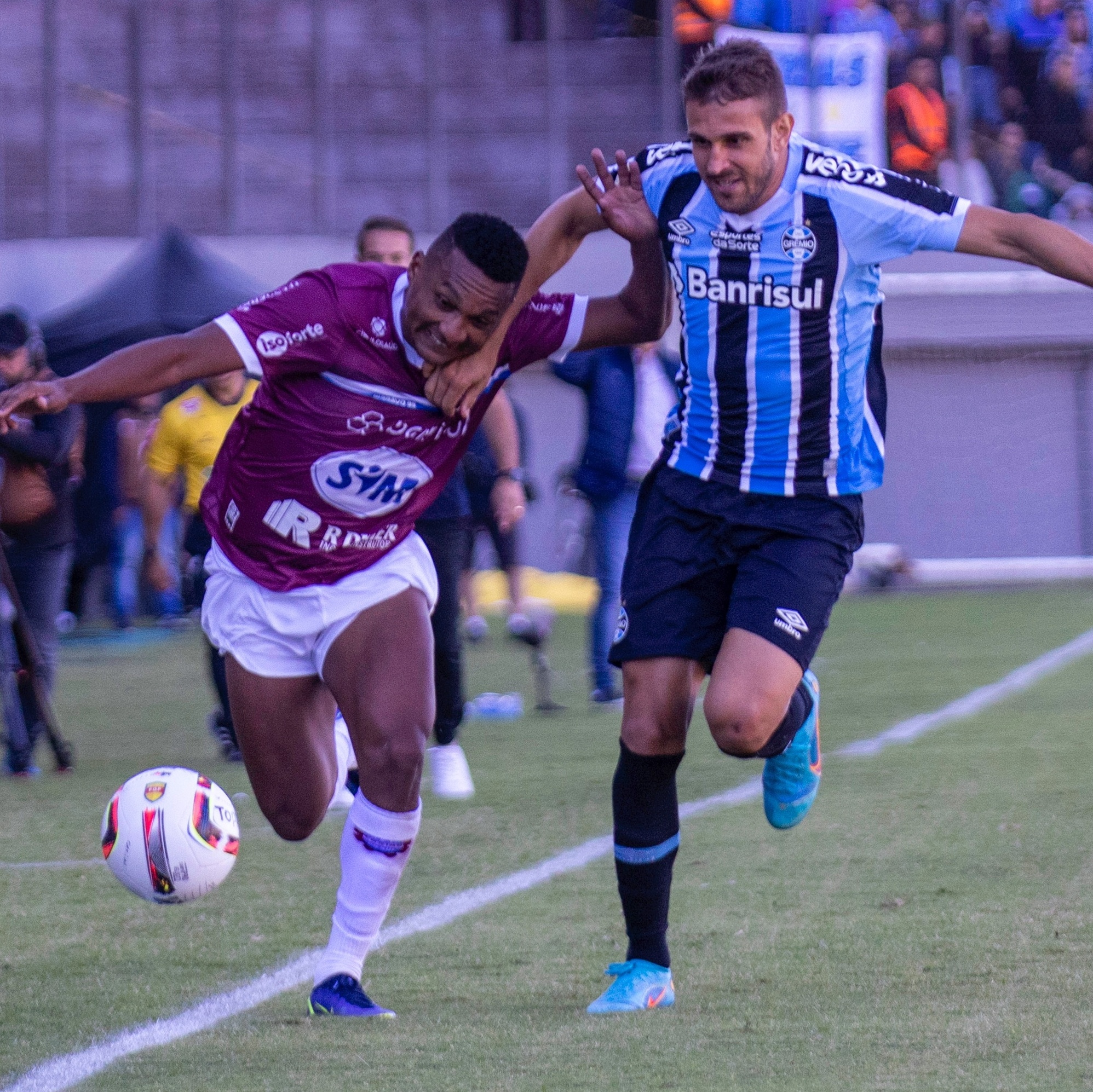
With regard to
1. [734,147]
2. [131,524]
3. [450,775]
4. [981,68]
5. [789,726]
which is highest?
[981,68]

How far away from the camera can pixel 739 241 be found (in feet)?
14.6

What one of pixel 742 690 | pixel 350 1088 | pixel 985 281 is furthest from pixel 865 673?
pixel 985 281

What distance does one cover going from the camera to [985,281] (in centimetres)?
2070

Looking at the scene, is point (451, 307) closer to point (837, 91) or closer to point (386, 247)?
point (386, 247)

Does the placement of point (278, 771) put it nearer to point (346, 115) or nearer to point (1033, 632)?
point (1033, 632)

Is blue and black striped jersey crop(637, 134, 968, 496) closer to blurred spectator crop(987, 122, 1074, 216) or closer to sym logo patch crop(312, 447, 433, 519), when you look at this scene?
sym logo patch crop(312, 447, 433, 519)

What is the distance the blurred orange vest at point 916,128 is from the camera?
20.7 meters

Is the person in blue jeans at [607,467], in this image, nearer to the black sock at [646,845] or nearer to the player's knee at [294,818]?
the player's knee at [294,818]

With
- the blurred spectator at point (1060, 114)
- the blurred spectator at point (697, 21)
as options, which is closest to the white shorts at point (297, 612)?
the blurred spectator at point (697, 21)

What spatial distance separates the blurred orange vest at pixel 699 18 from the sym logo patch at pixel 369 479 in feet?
57.0

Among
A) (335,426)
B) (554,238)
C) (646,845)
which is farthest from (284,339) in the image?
(646,845)

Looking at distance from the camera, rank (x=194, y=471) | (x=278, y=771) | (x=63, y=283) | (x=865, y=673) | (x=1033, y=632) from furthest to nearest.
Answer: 1. (x=63, y=283)
2. (x=1033, y=632)
3. (x=865, y=673)
4. (x=194, y=471)
5. (x=278, y=771)

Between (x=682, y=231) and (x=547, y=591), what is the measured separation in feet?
47.6

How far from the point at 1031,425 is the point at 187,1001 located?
724 inches
